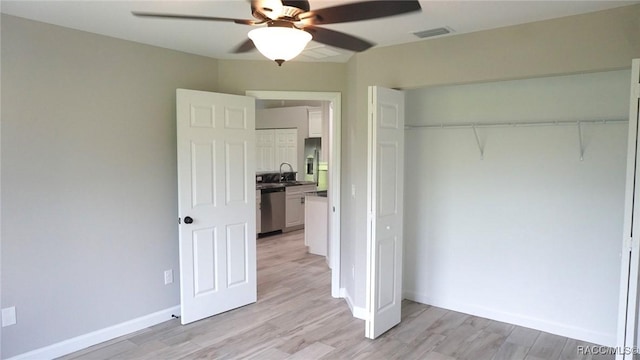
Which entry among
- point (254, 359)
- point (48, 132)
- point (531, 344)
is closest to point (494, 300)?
point (531, 344)

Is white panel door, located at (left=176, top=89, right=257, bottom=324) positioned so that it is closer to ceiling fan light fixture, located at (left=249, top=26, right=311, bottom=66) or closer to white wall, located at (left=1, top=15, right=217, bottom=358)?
white wall, located at (left=1, top=15, right=217, bottom=358)

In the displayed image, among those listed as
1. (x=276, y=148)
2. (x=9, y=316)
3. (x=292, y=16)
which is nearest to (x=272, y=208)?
(x=276, y=148)

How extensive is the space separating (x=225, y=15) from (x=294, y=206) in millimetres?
5275

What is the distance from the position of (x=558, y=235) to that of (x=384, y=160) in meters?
1.59

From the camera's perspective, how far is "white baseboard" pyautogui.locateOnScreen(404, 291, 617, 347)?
333cm

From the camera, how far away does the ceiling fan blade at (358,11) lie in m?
1.97

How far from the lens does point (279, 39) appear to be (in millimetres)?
2020

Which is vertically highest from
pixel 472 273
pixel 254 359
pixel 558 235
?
pixel 558 235

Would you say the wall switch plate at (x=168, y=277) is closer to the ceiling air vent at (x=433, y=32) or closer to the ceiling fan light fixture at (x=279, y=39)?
the ceiling fan light fixture at (x=279, y=39)

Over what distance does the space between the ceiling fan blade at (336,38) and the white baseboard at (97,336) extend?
282 cm

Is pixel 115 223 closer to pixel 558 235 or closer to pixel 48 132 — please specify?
pixel 48 132

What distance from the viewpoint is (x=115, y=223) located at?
11.3 ft

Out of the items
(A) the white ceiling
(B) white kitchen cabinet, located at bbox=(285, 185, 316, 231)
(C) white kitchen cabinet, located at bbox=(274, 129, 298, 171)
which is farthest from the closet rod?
(C) white kitchen cabinet, located at bbox=(274, 129, 298, 171)

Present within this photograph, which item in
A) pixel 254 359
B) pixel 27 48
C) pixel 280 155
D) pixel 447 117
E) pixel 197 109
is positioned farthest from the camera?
pixel 280 155
